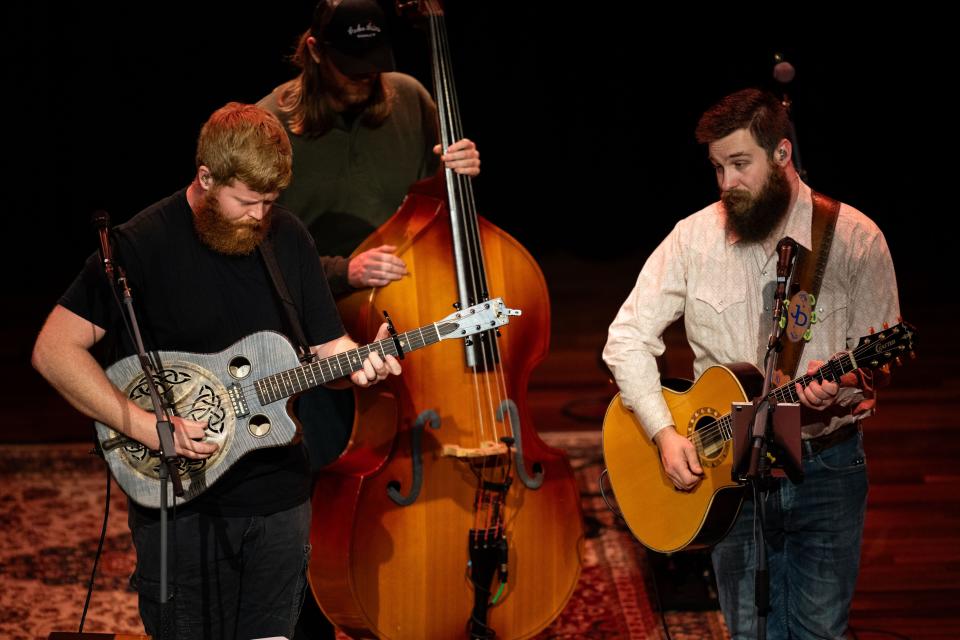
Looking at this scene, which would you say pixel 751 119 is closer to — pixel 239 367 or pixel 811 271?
pixel 811 271

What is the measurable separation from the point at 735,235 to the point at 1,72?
24.9 ft

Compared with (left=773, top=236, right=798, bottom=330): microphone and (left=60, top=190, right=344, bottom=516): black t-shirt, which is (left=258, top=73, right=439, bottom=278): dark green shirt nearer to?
(left=60, top=190, right=344, bottom=516): black t-shirt

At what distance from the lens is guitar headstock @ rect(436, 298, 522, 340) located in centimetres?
291

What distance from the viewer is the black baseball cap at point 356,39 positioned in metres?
3.53

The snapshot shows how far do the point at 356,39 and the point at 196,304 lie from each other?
1.20m

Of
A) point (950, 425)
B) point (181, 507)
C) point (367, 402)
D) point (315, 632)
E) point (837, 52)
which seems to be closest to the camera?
point (181, 507)

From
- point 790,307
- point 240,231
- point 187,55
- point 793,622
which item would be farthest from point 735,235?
point 187,55

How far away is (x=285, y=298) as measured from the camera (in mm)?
2916

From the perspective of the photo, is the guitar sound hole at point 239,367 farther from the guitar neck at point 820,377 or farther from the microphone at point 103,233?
the guitar neck at point 820,377

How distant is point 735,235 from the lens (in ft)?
9.92

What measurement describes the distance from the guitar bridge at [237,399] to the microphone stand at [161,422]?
223mm

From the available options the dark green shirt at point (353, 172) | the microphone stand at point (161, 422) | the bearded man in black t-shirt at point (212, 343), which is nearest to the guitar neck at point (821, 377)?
the bearded man in black t-shirt at point (212, 343)

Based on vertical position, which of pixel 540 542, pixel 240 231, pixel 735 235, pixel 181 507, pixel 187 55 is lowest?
pixel 540 542

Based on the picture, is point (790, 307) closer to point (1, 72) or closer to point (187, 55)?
point (187, 55)
